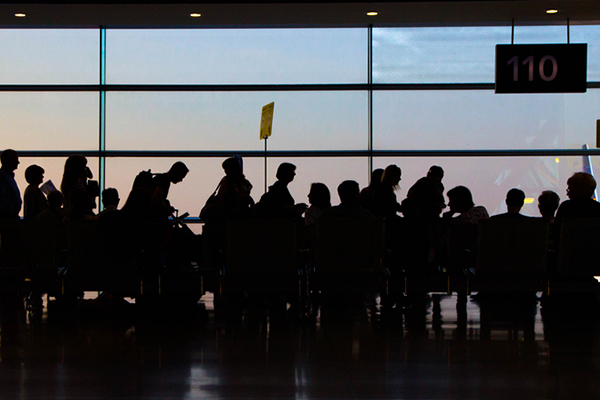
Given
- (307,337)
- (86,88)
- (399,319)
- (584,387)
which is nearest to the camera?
(584,387)

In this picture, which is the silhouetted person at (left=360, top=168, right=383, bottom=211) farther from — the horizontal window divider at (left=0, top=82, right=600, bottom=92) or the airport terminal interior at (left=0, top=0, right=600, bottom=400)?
the horizontal window divider at (left=0, top=82, right=600, bottom=92)

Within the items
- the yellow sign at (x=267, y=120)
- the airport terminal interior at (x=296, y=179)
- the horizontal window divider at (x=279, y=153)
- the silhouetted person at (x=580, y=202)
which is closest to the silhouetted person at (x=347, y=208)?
the airport terminal interior at (x=296, y=179)

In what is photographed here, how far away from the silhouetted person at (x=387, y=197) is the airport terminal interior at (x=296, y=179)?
2.52 feet

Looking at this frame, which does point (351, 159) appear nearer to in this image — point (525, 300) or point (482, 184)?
point (482, 184)

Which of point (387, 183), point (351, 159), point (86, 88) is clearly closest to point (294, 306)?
point (387, 183)

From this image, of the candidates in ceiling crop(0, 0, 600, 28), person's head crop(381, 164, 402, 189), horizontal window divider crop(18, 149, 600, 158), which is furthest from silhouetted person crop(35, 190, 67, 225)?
horizontal window divider crop(18, 149, 600, 158)

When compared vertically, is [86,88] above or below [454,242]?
above

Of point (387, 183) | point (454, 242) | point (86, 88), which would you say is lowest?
point (454, 242)

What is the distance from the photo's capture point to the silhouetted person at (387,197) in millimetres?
6688

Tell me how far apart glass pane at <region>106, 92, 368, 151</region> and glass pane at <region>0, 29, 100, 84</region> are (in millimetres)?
624

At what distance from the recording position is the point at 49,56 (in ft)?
33.5

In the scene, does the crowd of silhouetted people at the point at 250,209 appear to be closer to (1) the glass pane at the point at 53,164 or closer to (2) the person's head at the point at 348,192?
(2) the person's head at the point at 348,192

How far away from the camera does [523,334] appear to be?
5.12 m

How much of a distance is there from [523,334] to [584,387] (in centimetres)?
155
